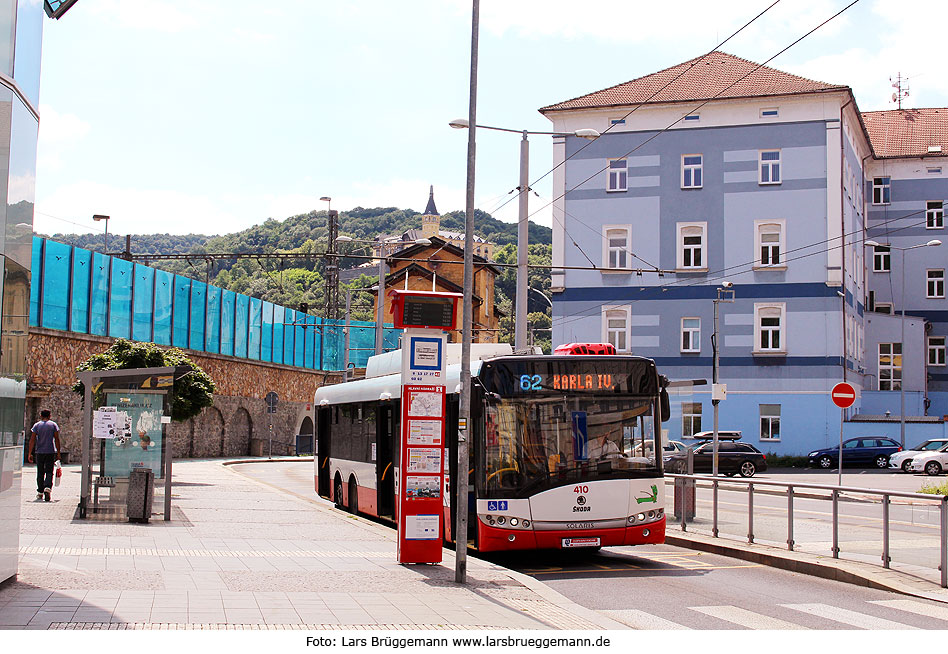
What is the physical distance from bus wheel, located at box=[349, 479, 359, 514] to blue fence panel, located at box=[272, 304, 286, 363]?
126ft

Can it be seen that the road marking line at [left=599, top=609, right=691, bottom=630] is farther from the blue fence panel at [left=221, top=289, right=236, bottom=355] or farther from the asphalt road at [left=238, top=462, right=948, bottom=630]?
the blue fence panel at [left=221, top=289, right=236, bottom=355]

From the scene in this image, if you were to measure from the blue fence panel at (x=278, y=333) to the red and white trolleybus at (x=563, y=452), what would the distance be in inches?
1765

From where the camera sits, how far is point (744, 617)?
32.8ft

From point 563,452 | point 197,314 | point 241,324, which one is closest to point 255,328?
point 241,324

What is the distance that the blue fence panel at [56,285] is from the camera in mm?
36031

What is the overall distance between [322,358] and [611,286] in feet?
81.2

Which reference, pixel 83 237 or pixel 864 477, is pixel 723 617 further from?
pixel 83 237

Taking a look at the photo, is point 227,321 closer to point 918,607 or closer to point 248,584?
point 248,584

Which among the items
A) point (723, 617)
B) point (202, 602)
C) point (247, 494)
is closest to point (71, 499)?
point (247, 494)

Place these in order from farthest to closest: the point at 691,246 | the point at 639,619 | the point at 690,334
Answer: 1. the point at 691,246
2. the point at 690,334
3. the point at 639,619

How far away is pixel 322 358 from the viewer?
2633 inches

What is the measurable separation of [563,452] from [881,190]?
53232 millimetres

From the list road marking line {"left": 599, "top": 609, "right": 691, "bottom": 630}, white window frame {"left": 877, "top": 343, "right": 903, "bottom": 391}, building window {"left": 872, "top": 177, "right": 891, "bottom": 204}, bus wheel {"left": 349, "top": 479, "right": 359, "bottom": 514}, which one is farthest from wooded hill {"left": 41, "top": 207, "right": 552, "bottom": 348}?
road marking line {"left": 599, "top": 609, "right": 691, "bottom": 630}

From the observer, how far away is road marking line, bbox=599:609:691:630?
941 centimetres
